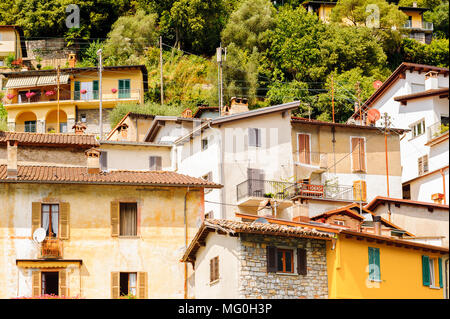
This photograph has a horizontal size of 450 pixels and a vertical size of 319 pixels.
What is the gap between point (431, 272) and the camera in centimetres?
2583

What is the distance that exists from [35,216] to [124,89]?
37.4 meters

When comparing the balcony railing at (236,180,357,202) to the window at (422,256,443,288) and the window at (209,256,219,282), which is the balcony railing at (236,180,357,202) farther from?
the window at (422,256,443,288)

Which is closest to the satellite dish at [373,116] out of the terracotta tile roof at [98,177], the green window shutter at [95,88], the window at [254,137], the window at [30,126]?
the window at [254,137]

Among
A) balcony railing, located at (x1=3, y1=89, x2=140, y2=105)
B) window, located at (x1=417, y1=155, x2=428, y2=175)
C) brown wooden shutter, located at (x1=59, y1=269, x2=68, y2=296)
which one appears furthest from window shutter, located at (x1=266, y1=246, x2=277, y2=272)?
balcony railing, located at (x1=3, y1=89, x2=140, y2=105)

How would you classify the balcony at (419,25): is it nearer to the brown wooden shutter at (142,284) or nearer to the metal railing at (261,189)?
the metal railing at (261,189)

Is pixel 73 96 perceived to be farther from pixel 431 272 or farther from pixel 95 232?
pixel 431 272

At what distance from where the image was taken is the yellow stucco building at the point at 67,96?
2618 inches

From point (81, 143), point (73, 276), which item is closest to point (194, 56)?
Answer: point (81, 143)

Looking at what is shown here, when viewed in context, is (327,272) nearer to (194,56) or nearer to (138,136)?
(138,136)

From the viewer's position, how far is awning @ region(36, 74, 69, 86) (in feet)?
218

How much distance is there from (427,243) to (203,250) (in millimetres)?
6723

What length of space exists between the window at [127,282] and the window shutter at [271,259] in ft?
19.5

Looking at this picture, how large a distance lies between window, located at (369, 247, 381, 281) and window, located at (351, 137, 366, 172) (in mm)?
17854
